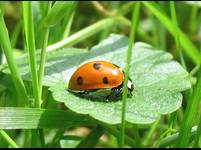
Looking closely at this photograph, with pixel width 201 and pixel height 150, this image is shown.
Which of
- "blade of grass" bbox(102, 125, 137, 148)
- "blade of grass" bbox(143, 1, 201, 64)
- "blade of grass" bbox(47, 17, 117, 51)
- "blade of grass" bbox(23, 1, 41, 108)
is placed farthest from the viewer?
"blade of grass" bbox(143, 1, 201, 64)

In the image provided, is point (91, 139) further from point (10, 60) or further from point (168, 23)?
point (168, 23)

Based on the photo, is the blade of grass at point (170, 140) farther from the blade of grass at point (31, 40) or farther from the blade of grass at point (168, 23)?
the blade of grass at point (168, 23)

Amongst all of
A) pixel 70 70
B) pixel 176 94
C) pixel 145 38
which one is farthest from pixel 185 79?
pixel 145 38

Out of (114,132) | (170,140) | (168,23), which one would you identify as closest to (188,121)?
(170,140)

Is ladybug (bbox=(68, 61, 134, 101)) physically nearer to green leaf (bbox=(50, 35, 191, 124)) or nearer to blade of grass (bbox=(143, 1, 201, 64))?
green leaf (bbox=(50, 35, 191, 124))

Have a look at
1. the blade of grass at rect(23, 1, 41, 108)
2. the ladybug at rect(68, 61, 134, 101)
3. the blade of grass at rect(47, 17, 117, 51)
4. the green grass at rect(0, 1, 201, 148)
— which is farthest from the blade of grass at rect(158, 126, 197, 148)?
the blade of grass at rect(47, 17, 117, 51)

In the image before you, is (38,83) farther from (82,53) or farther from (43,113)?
(82,53)
